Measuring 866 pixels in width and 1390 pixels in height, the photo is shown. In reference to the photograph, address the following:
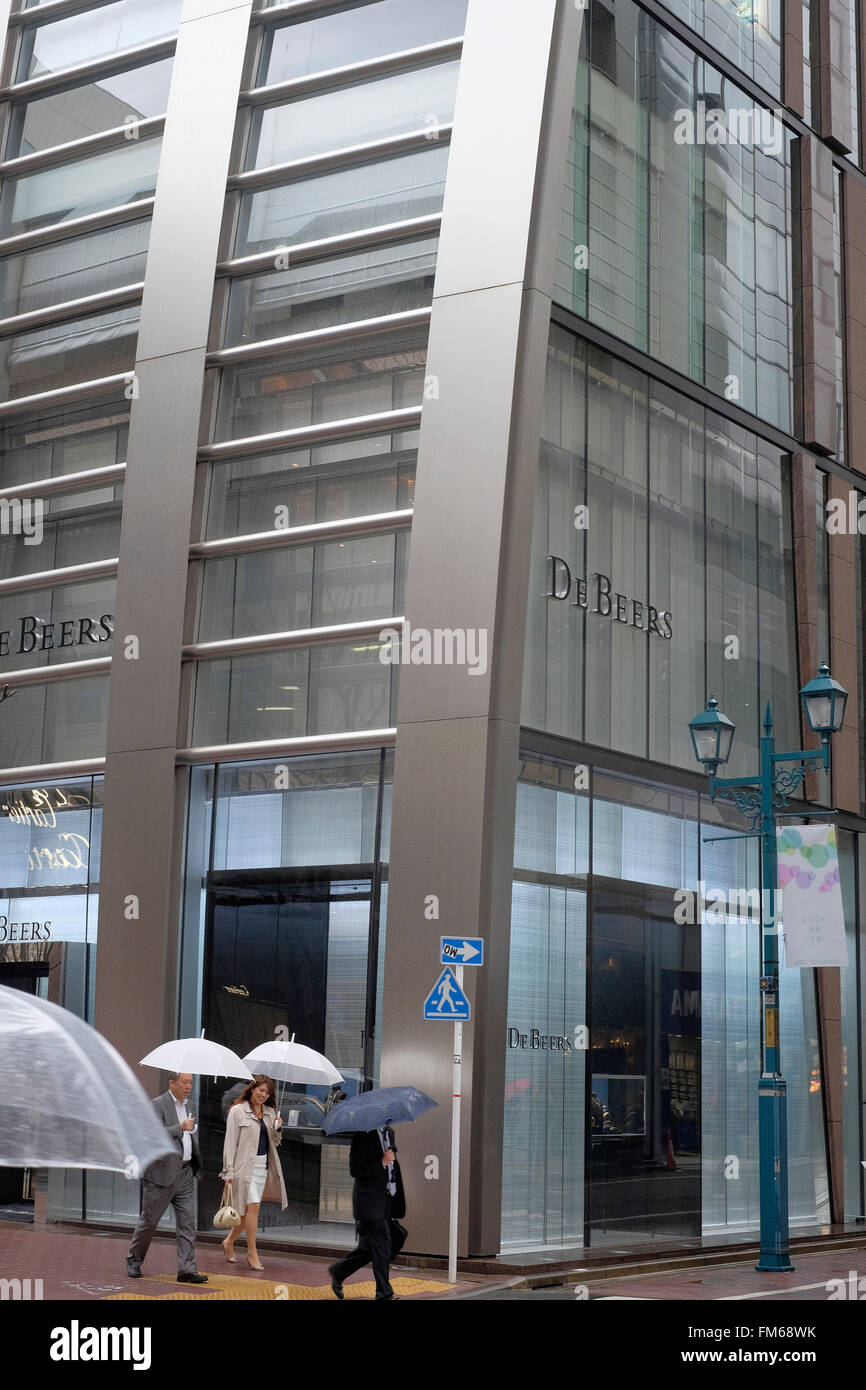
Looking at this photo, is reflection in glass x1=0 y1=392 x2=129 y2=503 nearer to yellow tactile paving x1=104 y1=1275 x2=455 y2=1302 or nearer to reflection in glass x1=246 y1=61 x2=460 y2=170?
reflection in glass x1=246 y1=61 x2=460 y2=170

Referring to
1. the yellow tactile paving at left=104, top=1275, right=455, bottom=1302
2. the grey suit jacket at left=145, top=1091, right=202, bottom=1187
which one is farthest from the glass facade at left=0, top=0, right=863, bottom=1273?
the grey suit jacket at left=145, top=1091, right=202, bottom=1187

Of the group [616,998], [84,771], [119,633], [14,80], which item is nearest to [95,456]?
[119,633]

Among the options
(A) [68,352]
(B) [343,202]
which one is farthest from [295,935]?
(A) [68,352]

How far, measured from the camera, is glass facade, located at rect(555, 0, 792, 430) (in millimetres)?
19625

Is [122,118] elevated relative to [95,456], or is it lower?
elevated

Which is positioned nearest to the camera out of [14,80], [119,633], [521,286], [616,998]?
[521,286]

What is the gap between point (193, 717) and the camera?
19.8m

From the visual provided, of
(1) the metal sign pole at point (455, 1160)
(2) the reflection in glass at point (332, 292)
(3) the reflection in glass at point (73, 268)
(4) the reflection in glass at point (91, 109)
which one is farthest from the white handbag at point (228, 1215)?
(4) the reflection in glass at point (91, 109)

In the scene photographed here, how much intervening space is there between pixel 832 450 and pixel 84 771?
1225cm

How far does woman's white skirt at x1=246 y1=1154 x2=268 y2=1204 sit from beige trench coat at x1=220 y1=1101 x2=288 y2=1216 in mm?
42

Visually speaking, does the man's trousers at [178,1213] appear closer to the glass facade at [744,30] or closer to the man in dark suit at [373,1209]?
the man in dark suit at [373,1209]

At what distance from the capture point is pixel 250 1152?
16172 millimetres

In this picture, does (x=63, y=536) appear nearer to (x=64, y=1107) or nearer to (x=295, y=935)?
(x=295, y=935)

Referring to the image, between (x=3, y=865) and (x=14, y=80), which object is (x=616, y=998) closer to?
(x=3, y=865)
